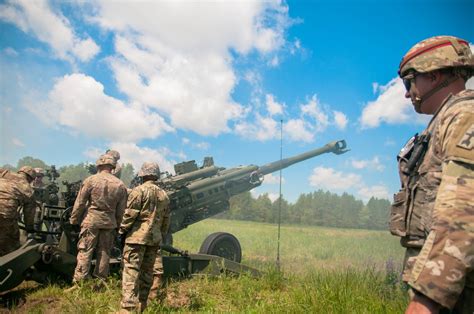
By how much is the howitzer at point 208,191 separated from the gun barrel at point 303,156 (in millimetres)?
41

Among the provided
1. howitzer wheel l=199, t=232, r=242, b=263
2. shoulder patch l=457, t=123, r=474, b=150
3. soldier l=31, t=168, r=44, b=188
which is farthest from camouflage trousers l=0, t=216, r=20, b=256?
shoulder patch l=457, t=123, r=474, b=150

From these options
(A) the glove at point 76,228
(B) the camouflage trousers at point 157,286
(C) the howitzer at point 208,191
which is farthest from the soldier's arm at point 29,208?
(B) the camouflage trousers at point 157,286

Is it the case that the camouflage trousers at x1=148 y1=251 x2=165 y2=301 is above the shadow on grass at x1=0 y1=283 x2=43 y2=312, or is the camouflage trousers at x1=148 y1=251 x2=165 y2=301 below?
above

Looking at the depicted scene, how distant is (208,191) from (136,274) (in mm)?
4054

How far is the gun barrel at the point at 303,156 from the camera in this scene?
406 inches

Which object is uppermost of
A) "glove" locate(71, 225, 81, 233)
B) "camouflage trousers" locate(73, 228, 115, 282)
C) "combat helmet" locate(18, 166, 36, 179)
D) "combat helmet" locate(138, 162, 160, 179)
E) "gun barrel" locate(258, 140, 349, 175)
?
"gun barrel" locate(258, 140, 349, 175)

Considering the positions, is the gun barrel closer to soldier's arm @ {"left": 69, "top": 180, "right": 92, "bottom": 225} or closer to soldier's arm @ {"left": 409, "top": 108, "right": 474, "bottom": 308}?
soldier's arm @ {"left": 69, "top": 180, "right": 92, "bottom": 225}

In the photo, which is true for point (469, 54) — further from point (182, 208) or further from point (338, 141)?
point (338, 141)

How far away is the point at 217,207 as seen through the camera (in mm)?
9359

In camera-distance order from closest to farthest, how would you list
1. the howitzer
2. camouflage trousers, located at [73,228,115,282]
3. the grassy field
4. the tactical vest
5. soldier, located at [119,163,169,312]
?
1. the tactical vest
2. the grassy field
3. soldier, located at [119,163,169,312]
4. camouflage trousers, located at [73,228,115,282]
5. the howitzer

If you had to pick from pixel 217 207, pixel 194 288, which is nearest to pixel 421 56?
pixel 194 288

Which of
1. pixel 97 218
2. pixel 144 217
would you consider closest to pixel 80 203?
pixel 97 218

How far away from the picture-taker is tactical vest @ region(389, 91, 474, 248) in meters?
1.71

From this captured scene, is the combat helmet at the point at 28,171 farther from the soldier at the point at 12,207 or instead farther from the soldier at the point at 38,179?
the soldier at the point at 38,179
